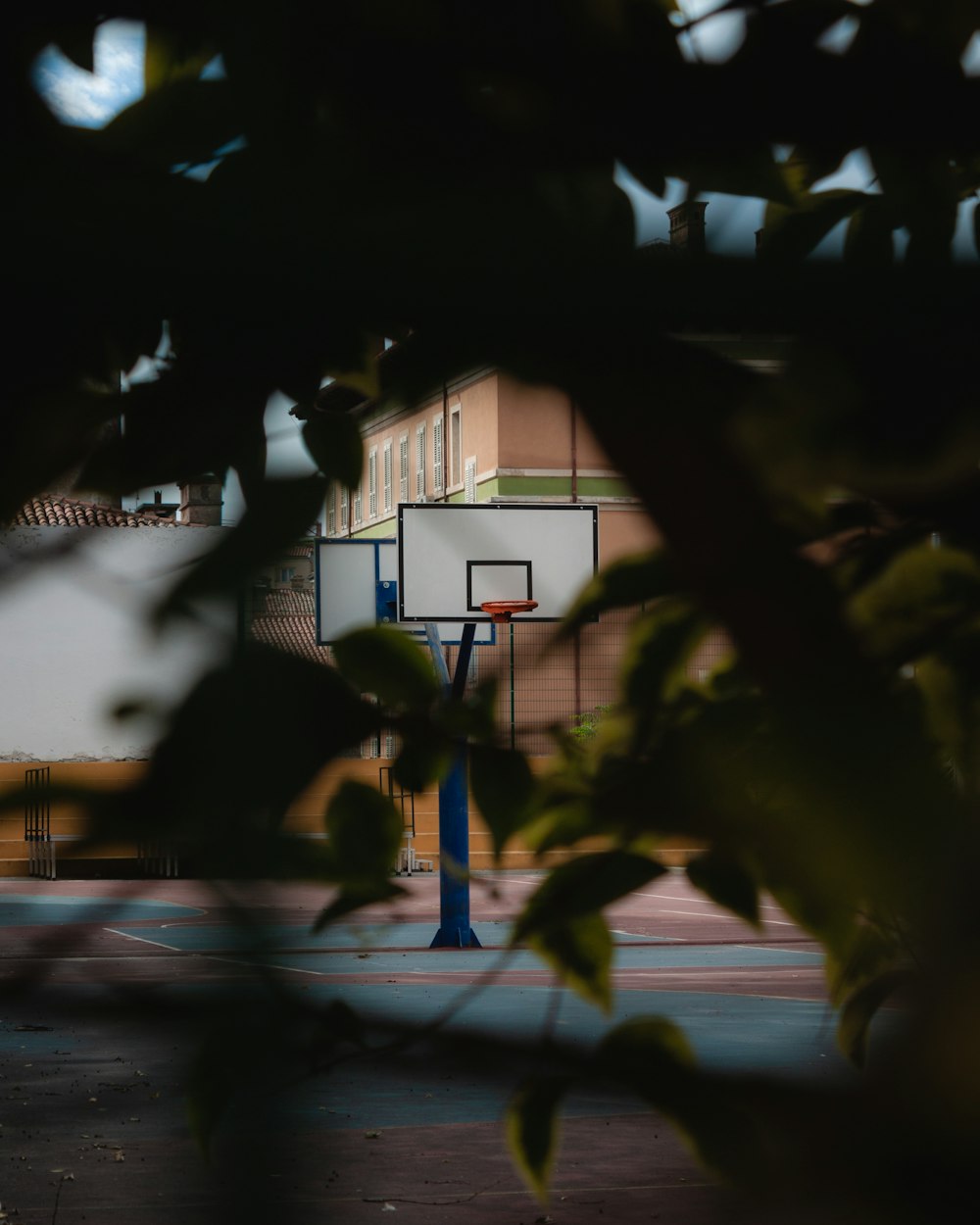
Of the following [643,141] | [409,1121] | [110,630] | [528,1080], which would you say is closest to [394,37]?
[643,141]

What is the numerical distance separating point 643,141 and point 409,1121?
20.3 feet

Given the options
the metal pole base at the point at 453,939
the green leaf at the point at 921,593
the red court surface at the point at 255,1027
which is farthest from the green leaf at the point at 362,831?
the metal pole base at the point at 453,939

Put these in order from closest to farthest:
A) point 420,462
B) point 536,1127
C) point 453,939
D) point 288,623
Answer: point 288,623, point 536,1127, point 420,462, point 453,939

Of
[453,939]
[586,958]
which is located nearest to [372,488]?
[586,958]

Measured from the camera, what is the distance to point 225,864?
458 millimetres

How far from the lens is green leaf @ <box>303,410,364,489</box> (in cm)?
58

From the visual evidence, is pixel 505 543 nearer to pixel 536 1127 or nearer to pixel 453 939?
pixel 536 1127

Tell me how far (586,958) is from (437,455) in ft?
0.76

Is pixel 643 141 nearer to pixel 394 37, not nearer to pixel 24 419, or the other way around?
pixel 394 37

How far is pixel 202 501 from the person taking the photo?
0.53 m

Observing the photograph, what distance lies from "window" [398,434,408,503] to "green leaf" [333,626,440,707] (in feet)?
0.24

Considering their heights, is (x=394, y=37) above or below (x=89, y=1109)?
above

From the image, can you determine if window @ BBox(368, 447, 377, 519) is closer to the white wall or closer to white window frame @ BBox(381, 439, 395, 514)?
white window frame @ BBox(381, 439, 395, 514)

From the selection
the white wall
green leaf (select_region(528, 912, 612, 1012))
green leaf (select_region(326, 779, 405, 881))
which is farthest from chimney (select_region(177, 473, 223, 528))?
green leaf (select_region(528, 912, 612, 1012))
